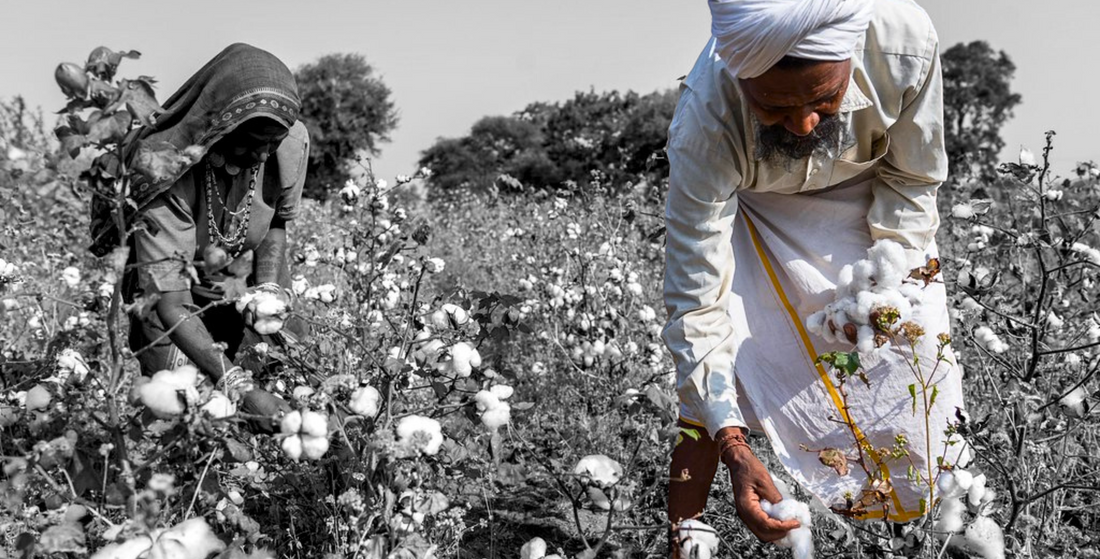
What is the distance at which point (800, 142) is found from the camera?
5.59 feet

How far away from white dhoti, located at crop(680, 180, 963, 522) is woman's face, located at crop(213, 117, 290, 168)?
1.13 meters

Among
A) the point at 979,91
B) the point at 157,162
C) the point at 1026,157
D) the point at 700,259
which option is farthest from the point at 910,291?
the point at 979,91

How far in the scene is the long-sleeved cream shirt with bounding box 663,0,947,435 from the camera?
5.49ft

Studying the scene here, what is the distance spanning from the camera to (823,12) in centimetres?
146

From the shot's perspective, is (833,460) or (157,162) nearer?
(157,162)

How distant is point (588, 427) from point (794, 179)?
1.39 meters

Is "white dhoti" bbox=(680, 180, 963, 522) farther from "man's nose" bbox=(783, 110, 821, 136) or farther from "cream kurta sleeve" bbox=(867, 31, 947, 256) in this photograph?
"man's nose" bbox=(783, 110, 821, 136)

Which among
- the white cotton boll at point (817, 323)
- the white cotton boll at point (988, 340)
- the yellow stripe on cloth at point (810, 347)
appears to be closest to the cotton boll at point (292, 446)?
the white cotton boll at point (817, 323)

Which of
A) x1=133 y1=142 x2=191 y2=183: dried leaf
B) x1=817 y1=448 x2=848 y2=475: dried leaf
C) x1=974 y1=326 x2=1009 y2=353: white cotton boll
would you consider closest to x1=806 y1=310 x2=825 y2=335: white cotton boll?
x1=817 y1=448 x2=848 y2=475: dried leaf

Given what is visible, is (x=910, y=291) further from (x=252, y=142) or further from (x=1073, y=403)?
(x=252, y=142)

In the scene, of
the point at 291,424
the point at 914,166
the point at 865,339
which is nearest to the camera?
the point at 291,424

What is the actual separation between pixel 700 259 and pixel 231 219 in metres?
1.34

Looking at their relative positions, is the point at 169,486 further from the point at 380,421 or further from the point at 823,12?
the point at 823,12

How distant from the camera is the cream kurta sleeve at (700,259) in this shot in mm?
1698
